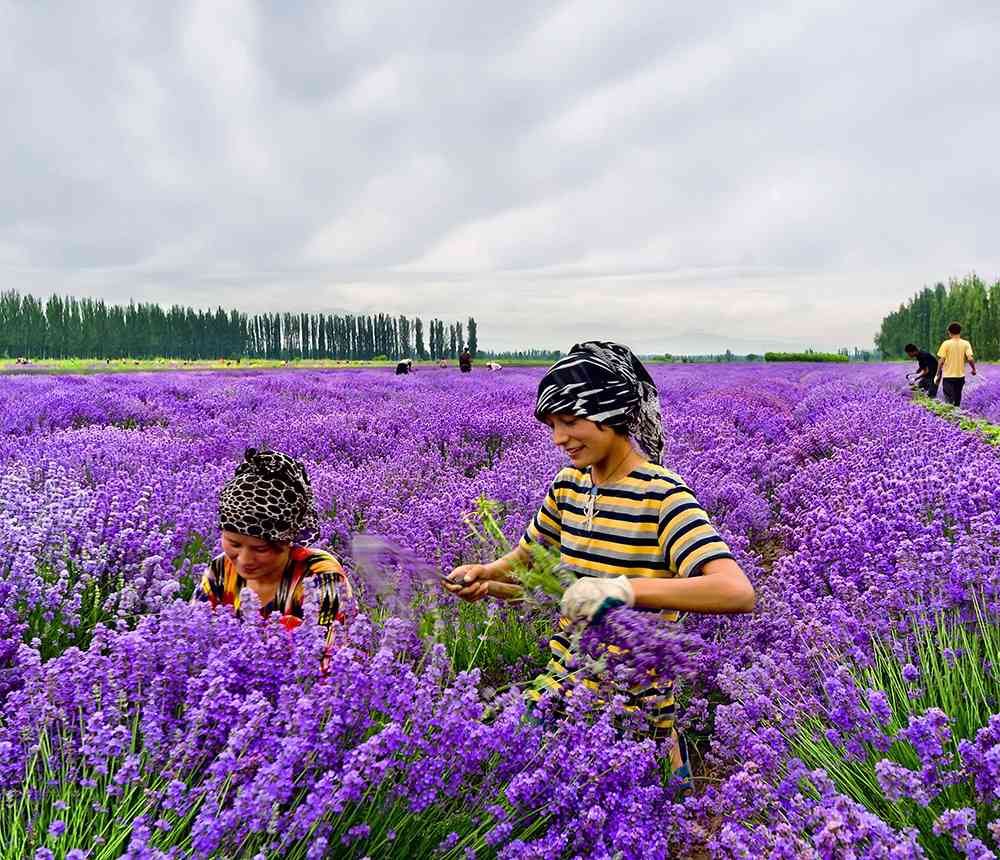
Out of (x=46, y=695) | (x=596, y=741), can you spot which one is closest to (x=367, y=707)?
(x=596, y=741)

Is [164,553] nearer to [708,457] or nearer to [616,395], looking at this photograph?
[616,395]

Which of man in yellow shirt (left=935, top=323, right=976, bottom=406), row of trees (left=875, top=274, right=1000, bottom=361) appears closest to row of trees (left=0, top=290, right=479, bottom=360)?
row of trees (left=875, top=274, right=1000, bottom=361)

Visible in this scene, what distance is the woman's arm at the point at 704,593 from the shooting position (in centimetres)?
160

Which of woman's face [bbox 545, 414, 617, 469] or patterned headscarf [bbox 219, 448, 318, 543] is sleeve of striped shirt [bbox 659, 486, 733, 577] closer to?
woman's face [bbox 545, 414, 617, 469]

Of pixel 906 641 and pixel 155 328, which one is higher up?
pixel 155 328

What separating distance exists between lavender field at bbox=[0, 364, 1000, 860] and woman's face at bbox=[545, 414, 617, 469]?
494 mm

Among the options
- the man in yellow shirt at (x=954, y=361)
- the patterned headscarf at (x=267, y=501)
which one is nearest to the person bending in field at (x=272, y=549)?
the patterned headscarf at (x=267, y=501)

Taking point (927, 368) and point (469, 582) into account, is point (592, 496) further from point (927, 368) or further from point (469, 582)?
point (927, 368)

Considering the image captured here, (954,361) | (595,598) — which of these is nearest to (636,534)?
(595,598)

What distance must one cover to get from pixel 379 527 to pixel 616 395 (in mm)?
2164

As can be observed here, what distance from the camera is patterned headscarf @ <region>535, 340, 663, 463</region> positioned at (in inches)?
71.9

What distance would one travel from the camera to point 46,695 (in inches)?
59.0

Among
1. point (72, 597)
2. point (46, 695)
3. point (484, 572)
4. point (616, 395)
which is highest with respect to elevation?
point (616, 395)

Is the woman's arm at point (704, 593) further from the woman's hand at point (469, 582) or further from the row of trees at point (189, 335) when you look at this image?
the row of trees at point (189, 335)
